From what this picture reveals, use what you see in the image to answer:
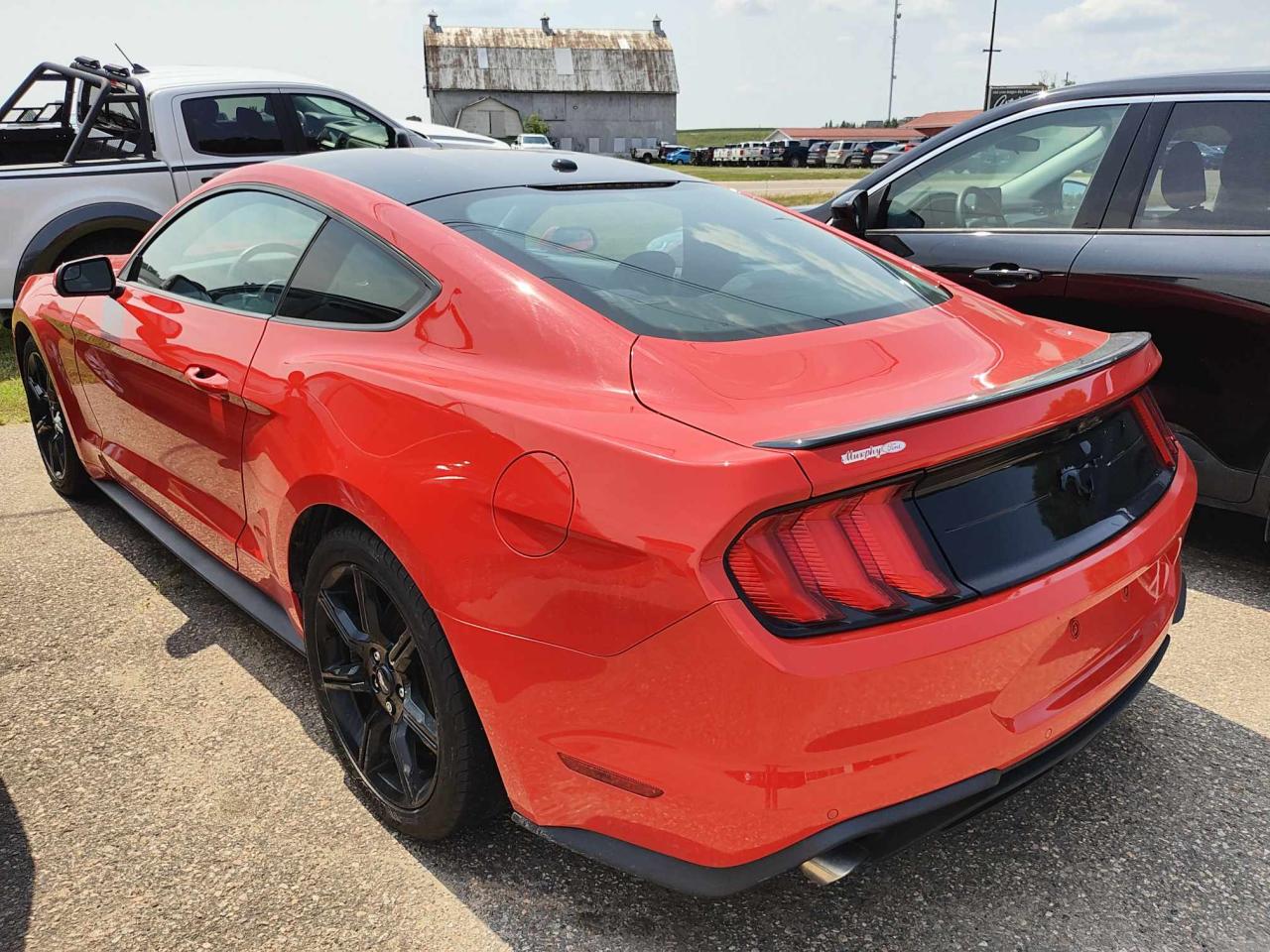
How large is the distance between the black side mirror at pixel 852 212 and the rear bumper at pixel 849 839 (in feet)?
9.78

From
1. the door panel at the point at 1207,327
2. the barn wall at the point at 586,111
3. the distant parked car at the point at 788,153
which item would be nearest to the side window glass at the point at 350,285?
the door panel at the point at 1207,327

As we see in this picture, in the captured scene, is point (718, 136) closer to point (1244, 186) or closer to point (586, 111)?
point (586, 111)

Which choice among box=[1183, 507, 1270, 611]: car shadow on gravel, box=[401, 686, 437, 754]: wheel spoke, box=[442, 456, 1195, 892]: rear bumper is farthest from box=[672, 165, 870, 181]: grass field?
box=[442, 456, 1195, 892]: rear bumper

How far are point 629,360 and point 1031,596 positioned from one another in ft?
2.77

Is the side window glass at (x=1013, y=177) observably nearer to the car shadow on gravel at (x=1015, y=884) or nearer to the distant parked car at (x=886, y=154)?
the distant parked car at (x=886, y=154)

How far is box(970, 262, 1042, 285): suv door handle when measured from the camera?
156 inches

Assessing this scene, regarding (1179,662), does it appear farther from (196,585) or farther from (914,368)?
(196,585)

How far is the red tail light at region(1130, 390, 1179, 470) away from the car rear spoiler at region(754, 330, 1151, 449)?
0.46 feet

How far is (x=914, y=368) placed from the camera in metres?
2.03

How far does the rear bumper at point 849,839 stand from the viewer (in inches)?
66.8

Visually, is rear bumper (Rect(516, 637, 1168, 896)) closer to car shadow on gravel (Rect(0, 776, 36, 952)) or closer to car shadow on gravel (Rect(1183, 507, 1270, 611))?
car shadow on gravel (Rect(0, 776, 36, 952))

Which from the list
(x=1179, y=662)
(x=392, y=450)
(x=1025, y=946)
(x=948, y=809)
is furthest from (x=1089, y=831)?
(x=392, y=450)

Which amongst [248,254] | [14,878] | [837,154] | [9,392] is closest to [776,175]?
[837,154]

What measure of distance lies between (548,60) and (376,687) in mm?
79465
